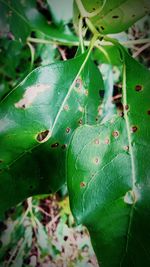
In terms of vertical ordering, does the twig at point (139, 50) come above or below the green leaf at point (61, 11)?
below

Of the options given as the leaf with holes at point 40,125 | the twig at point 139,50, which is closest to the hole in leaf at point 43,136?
the leaf with holes at point 40,125

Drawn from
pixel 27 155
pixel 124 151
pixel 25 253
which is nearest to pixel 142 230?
pixel 124 151

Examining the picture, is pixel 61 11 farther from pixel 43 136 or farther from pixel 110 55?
pixel 43 136

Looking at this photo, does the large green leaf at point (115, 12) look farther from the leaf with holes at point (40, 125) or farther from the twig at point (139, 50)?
the twig at point (139, 50)

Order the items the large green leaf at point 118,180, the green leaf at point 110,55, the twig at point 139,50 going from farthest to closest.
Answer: the twig at point 139,50
the green leaf at point 110,55
the large green leaf at point 118,180

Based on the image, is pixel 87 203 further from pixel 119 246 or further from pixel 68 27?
pixel 68 27

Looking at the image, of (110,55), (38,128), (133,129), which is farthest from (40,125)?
(110,55)
